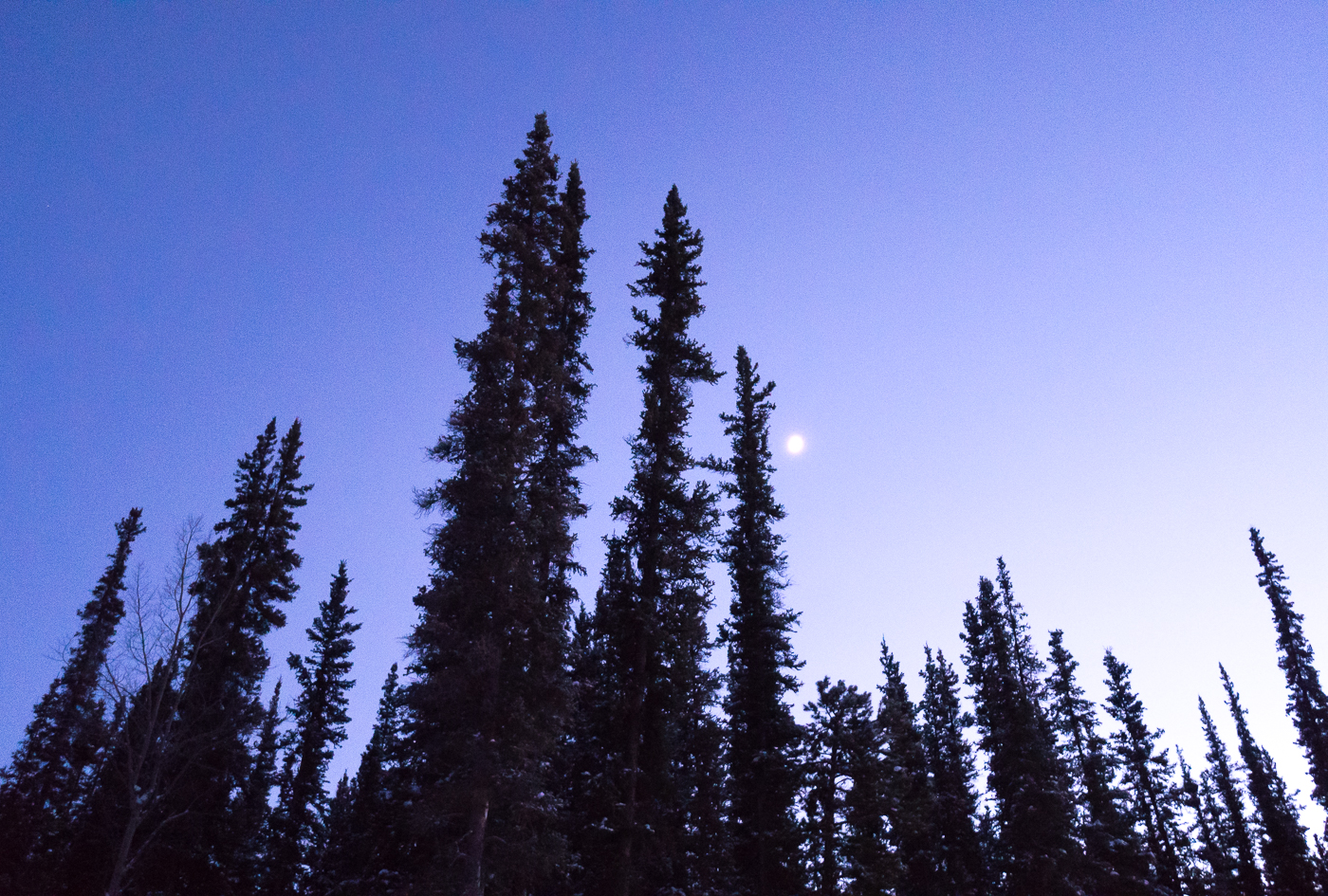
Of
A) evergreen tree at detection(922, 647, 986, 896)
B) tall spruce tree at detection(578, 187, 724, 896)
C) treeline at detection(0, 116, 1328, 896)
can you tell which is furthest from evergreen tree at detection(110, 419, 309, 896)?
evergreen tree at detection(922, 647, 986, 896)

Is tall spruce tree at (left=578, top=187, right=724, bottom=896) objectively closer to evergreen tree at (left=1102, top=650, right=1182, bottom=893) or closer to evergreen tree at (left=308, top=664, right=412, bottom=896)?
evergreen tree at (left=308, top=664, right=412, bottom=896)

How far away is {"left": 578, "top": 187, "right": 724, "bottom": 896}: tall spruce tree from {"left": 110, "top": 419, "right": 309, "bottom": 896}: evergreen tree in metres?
12.2

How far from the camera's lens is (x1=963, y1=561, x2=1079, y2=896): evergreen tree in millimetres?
37969

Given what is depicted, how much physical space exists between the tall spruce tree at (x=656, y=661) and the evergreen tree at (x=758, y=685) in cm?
139

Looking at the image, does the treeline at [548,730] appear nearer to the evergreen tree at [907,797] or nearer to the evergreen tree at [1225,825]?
the evergreen tree at [907,797]

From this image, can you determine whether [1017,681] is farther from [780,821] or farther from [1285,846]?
[1285,846]

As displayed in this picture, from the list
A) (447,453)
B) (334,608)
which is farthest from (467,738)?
(334,608)

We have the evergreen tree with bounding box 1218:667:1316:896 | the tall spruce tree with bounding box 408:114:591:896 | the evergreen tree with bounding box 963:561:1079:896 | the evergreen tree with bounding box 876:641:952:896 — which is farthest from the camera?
the evergreen tree with bounding box 1218:667:1316:896

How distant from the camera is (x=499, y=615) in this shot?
19344 mm

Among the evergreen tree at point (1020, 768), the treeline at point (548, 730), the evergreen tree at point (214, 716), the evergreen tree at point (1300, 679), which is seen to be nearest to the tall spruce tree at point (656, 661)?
the treeline at point (548, 730)

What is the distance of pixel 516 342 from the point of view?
73.9 ft

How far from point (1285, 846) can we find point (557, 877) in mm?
55914

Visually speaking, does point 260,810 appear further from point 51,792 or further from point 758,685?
point 758,685

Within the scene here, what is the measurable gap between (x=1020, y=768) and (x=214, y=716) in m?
37.1
